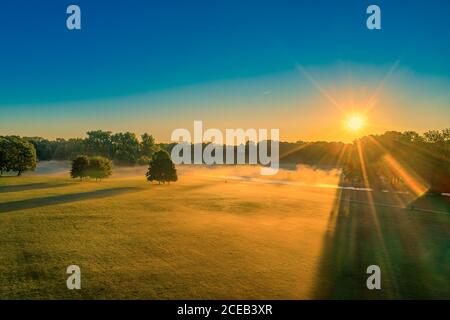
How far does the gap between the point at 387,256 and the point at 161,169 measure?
53.2m

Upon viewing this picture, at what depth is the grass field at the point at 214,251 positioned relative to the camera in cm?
1566

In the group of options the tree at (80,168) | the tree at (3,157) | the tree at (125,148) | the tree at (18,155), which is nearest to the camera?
the tree at (80,168)

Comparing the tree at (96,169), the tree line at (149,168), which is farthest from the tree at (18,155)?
the tree at (96,169)

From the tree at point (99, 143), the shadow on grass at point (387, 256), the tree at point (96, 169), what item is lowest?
the shadow on grass at point (387, 256)

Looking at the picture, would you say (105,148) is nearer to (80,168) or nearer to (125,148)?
(125,148)

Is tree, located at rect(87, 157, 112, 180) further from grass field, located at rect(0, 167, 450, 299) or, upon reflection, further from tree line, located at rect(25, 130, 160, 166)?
tree line, located at rect(25, 130, 160, 166)

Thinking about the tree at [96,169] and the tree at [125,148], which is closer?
the tree at [96,169]

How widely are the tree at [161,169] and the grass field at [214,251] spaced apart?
29.3 meters

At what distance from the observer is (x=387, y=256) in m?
21.7

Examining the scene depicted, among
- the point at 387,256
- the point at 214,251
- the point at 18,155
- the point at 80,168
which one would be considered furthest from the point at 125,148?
the point at 387,256

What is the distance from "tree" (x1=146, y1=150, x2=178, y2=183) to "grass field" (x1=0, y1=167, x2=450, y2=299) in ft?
96.1

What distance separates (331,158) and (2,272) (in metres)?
184

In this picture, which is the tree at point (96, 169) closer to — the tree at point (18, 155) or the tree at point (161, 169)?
the tree at point (161, 169)
